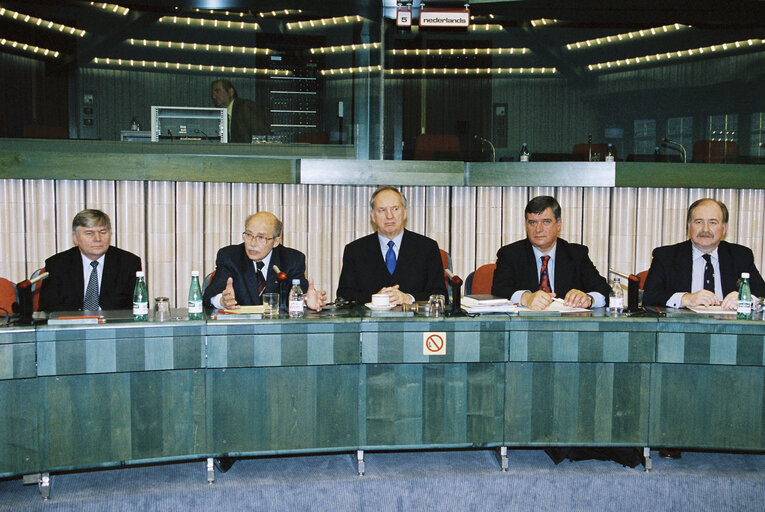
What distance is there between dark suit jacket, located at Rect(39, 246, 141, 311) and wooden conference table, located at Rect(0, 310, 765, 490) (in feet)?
2.89

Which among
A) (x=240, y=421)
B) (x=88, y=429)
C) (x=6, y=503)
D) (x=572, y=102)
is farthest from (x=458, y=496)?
(x=572, y=102)

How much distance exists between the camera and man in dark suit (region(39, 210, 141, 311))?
348cm

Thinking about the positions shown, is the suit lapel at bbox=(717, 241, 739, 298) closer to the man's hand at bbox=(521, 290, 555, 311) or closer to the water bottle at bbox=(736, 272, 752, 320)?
the water bottle at bbox=(736, 272, 752, 320)

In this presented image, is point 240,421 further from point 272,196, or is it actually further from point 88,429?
point 272,196

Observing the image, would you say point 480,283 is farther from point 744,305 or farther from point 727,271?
point 744,305

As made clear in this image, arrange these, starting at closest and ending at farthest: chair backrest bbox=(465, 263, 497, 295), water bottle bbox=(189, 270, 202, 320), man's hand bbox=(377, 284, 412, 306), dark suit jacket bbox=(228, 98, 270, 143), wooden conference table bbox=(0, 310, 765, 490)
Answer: wooden conference table bbox=(0, 310, 765, 490) < water bottle bbox=(189, 270, 202, 320) < man's hand bbox=(377, 284, 412, 306) < chair backrest bbox=(465, 263, 497, 295) < dark suit jacket bbox=(228, 98, 270, 143)

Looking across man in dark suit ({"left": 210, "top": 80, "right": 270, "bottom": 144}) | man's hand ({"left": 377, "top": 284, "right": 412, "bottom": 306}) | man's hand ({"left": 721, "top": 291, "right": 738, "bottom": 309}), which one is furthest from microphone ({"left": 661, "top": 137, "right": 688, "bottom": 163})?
man in dark suit ({"left": 210, "top": 80, "right": 270, "bottom": 144})

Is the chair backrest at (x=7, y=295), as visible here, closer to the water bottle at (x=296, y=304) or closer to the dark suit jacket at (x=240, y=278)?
the dark suit jacket at (x=240, y=278)

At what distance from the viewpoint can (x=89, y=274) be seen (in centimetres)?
360

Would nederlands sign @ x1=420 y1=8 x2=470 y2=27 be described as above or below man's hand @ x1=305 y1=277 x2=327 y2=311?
above

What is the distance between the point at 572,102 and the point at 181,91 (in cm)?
749

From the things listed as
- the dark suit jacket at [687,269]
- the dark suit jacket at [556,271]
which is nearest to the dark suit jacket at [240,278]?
the dark suit jacket at [556,271]

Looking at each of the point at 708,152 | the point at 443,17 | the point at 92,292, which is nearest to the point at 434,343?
the point at 92,292

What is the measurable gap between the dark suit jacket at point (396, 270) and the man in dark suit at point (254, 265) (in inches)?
11.9
